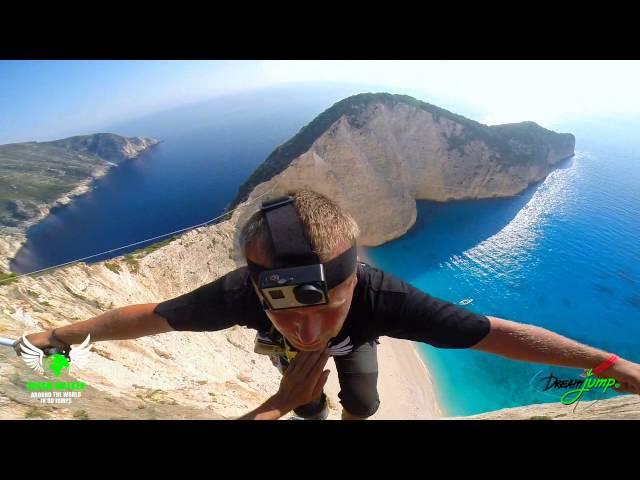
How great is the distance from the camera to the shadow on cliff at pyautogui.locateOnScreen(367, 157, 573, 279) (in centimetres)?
2855

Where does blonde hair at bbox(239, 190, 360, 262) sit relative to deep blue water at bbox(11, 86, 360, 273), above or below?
above

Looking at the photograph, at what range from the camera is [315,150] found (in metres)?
28.2

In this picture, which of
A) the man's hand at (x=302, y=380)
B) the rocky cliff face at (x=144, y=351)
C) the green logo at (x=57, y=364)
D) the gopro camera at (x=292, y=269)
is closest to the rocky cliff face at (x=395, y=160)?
the rocky cliff face at (x=144, y=351)

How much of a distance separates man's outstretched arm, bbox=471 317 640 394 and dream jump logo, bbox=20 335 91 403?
3413mm

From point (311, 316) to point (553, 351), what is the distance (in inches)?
66.9

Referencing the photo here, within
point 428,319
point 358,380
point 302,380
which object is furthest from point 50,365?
point 428,319

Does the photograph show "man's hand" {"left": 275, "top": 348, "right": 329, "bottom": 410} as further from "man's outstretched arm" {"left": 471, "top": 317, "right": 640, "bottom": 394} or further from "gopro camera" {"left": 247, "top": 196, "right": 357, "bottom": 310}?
"man's outstretched arm" {"left": 471, "top": 317, "right": 640, "bottom": 394}

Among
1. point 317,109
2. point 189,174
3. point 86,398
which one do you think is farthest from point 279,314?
point 317,109

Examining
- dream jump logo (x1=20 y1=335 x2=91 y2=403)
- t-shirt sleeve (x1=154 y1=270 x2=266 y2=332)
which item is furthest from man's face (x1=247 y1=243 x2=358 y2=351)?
dream jump logo (x1=20 y1=335 x2=91 y2=403)

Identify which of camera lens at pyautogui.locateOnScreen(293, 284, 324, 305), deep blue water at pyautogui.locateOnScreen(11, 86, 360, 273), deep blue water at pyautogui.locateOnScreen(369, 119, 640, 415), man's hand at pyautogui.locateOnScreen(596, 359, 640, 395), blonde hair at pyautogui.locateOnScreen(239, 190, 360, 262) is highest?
blonde hair at pyautogui.locateOnScreen(239, 190, 360, 262)

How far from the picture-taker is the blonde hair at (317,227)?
1.63m

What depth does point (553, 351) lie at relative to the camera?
205 centimetres

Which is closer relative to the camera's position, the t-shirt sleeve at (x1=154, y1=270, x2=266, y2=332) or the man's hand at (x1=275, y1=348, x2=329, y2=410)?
the man's hand at (x1=275, y1=348, x2=329, y2=410)

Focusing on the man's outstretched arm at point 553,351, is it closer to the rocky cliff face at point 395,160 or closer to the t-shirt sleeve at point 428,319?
the t-shirt sleeve at point 428,319
